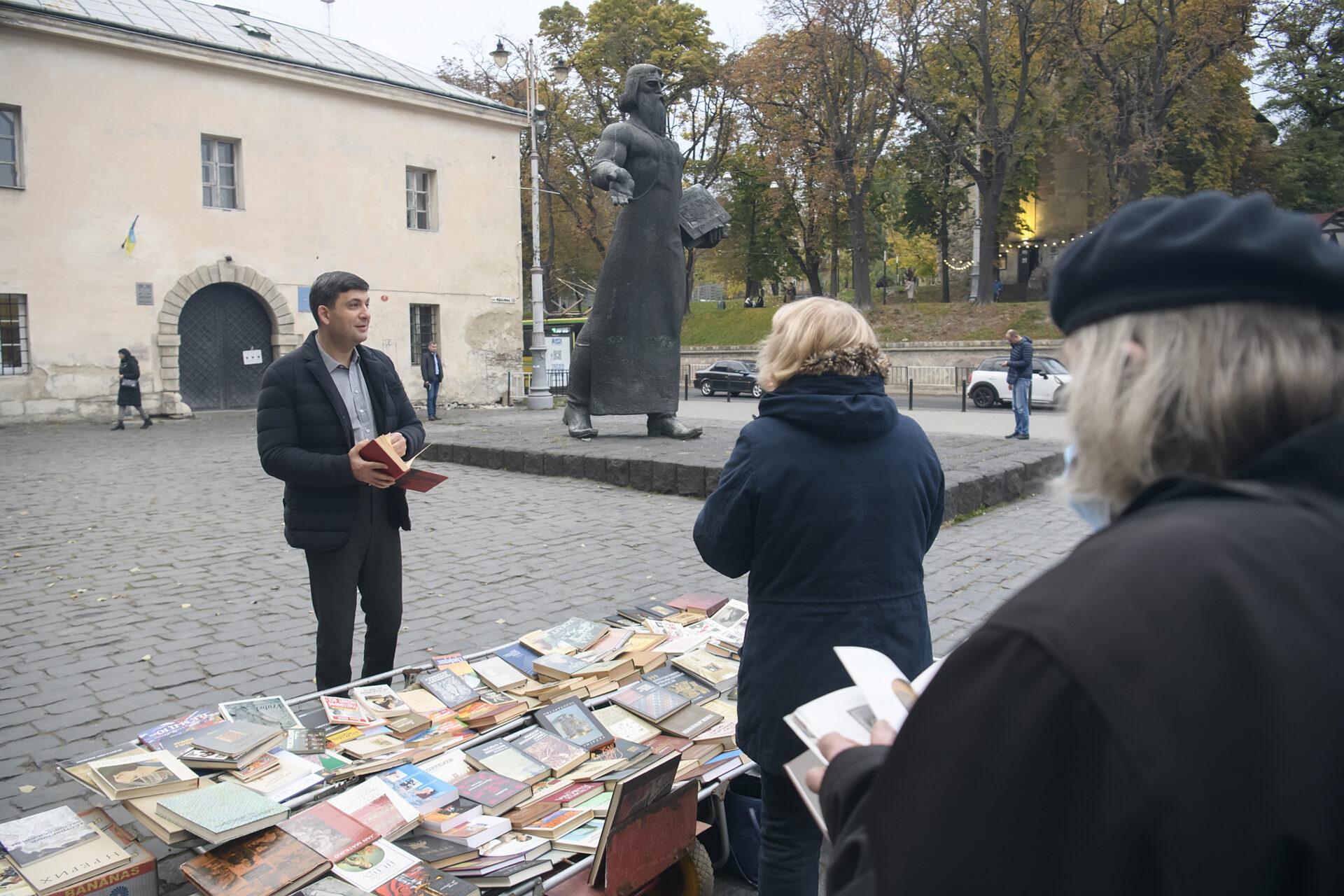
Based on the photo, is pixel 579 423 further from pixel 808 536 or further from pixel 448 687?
pixel 808 536

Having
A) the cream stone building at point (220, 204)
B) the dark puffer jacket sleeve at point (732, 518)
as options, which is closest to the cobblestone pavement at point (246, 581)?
the dark puffer jacket sleeve at point (732, 518)

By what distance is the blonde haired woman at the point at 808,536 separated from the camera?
99.9 inches

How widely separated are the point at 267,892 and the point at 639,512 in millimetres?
6470

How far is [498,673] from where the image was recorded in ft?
13.6

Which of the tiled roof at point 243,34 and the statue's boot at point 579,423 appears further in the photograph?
the tiled roof at point 243,34

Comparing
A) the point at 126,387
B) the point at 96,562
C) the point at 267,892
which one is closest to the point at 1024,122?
the point at 126,387

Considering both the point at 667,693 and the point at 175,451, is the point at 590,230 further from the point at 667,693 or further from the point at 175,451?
the point at 667,693

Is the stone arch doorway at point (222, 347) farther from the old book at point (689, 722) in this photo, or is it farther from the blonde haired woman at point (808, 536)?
the blonde haired woman at point (808, 536)

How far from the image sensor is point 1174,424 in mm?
994

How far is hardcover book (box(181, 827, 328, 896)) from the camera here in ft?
8.40

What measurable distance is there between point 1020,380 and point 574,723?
12.8 m

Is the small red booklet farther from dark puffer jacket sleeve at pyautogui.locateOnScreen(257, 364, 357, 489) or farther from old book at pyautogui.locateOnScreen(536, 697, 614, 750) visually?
old book at pyautogui.locateOnScreen(536, 697, 614, 750)

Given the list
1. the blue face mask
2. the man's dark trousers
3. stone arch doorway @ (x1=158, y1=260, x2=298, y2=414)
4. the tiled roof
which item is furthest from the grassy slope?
the blue face mask

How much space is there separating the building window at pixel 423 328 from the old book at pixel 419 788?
23230mm
